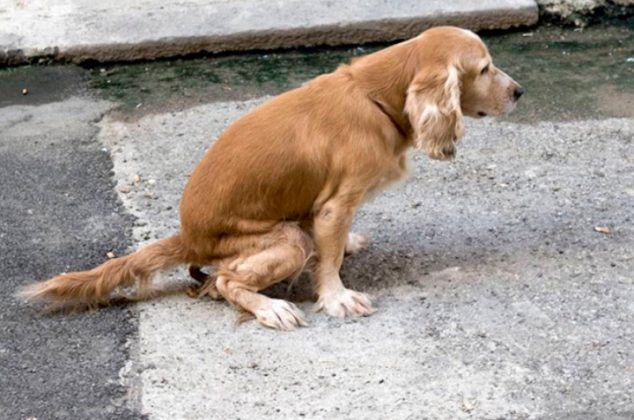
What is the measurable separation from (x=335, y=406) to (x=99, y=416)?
84 centimetres

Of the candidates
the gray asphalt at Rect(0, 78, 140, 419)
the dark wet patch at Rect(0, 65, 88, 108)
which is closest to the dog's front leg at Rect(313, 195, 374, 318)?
the gray asphalt at Rect(0, 78, 140, 419)

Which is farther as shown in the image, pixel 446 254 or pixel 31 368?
pixel 446 254

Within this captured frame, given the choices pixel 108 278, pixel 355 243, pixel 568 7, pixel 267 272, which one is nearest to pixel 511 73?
pixel 568 7

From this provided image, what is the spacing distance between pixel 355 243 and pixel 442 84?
3.09 ft

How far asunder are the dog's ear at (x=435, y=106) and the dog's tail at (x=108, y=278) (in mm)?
1094

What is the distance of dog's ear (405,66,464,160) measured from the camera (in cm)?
468

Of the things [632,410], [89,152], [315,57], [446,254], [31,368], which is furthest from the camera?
[315,57]

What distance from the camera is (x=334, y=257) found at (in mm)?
4820

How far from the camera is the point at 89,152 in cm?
632

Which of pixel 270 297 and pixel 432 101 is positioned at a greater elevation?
pixel 432 101

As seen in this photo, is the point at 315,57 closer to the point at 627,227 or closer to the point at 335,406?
the point at 627,227

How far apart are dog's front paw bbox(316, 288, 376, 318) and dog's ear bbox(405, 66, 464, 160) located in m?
0.66

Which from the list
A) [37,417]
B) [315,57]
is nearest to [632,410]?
[37,417]

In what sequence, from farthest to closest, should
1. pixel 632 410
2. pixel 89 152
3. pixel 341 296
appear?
pixel 89 152 → pixel 341 296 → pixel 632 410
